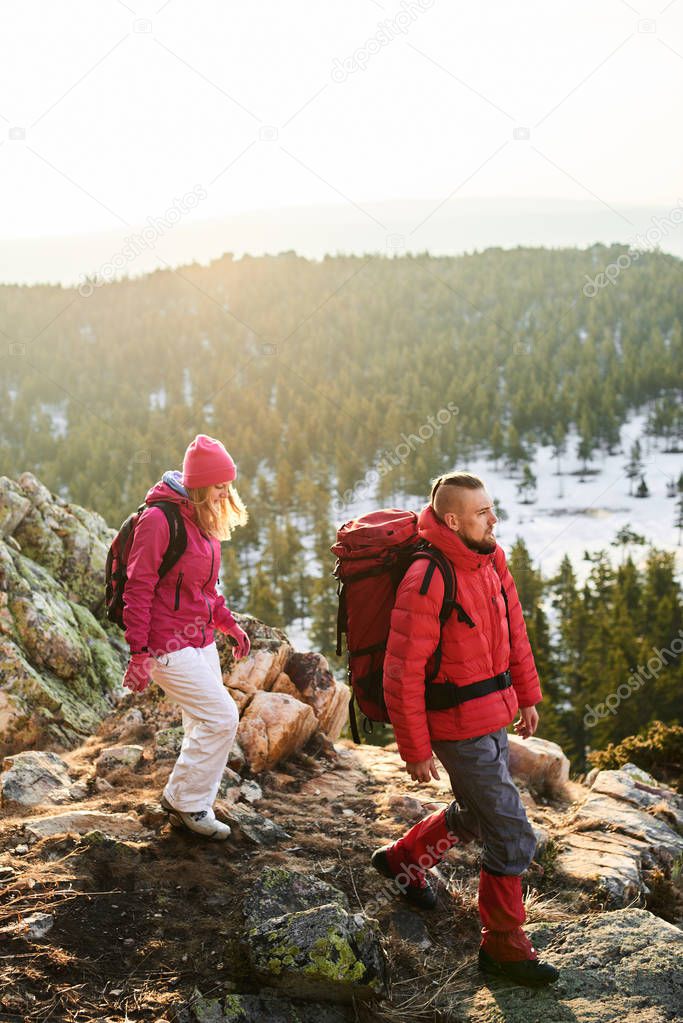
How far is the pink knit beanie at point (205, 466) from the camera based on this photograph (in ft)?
17.3

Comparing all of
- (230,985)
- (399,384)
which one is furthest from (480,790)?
(399,384)

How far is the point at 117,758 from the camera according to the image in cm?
722

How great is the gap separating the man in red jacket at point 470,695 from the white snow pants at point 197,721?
148 centimetres

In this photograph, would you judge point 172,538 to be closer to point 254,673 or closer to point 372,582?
point 372,582

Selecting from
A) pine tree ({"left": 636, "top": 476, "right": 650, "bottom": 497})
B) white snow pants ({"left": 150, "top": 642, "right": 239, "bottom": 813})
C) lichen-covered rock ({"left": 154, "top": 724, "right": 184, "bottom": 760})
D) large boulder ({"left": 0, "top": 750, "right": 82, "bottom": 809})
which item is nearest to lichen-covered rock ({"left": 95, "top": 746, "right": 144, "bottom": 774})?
lichen-covered rock ({"left": 154, "top": 724, "right": 184, "bottom": 760})

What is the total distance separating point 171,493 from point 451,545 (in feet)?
6.56

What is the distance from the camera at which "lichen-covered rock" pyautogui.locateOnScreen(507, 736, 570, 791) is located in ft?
27.0

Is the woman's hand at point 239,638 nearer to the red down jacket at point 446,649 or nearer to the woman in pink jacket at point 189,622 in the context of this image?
the woman in pink jacket at point 189,622

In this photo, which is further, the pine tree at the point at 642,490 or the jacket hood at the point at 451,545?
the pine tree at the point at 642,490

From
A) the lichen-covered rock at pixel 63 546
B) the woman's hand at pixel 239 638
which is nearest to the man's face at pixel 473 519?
the woman's hand at pixel 239 638

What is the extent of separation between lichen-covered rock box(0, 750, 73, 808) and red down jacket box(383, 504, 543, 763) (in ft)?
11.5

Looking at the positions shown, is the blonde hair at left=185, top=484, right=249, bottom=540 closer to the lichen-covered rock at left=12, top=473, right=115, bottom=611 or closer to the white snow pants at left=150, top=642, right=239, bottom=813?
the white snow pants at left=150, top=642, right=239, bottom=813

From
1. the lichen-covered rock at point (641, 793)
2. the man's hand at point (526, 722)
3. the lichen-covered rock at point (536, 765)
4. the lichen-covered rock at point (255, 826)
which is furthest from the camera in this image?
the lichen-covered rock at point (536, 765)

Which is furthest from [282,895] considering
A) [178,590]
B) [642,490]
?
[642,490]
